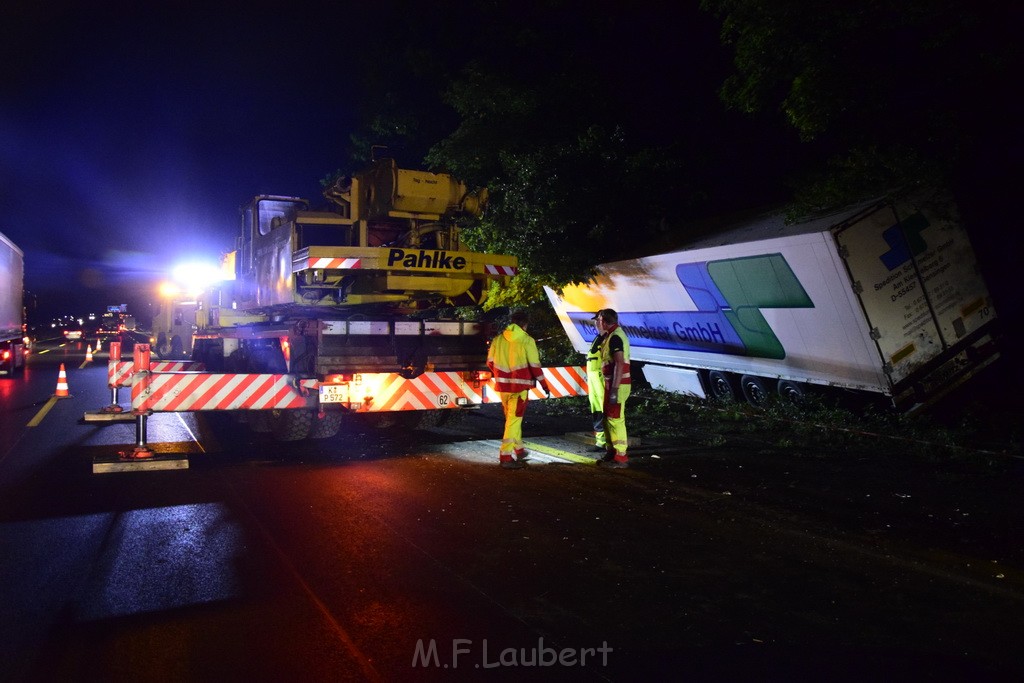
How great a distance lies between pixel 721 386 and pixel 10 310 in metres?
18.8

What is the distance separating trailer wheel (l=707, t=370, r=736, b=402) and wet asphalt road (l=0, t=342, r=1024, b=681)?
170 inches

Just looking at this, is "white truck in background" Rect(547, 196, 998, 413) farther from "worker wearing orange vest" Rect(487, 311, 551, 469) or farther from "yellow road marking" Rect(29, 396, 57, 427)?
"yellow road marking" Rect(29, 396, 57, 427)

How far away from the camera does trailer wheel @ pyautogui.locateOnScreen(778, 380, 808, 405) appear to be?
11.4 m

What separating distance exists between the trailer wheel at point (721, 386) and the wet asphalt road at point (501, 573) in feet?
14.2

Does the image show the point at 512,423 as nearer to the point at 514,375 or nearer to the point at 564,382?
the point at 514,375

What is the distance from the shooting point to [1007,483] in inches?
294

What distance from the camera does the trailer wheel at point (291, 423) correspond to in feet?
31.9

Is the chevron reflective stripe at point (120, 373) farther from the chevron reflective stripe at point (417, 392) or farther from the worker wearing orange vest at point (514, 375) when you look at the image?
the worker wearing orange vest at point (514, 375)

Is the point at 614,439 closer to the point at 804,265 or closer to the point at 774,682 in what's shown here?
the point at 804,265

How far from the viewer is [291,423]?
973 centimetres

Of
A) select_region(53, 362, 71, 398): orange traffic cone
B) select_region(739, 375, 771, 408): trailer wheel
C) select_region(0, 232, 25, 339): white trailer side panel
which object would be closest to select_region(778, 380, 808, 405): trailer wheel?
select_region(739, 375, 771, 408): trailer wheel

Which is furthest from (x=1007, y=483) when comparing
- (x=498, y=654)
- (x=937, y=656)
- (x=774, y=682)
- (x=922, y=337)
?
(x=498, y=654)

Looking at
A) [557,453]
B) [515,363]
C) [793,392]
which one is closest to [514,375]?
[515,363]

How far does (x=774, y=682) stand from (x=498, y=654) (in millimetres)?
1268
